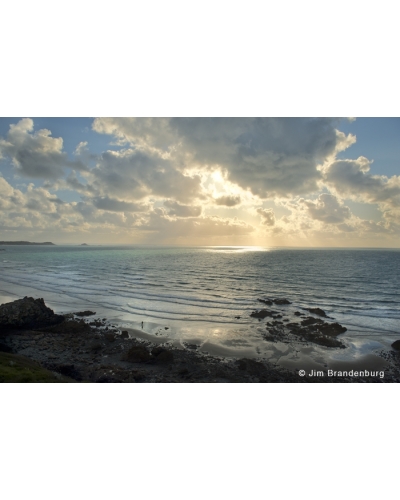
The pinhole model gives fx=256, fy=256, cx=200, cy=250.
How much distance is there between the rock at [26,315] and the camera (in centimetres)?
1648

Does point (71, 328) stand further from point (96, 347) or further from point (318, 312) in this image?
point (318, 312)

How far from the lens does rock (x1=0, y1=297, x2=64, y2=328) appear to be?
16.5 metres

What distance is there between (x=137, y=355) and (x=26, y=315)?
9.32 m

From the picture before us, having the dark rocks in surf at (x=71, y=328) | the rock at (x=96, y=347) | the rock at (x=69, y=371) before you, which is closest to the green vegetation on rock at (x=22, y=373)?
the rock at (x=69, y=371)

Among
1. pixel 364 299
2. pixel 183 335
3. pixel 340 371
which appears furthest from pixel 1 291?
pixel 364 299

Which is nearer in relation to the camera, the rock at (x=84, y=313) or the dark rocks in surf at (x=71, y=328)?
the dark rocks in surf at (x=71, y=328)

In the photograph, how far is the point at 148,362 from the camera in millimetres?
12422

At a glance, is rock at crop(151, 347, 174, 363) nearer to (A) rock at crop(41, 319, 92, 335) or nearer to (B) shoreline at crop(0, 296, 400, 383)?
(B) shoreline at crop(0, 296, 400, 383)

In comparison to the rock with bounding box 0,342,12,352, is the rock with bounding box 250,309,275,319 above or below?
above

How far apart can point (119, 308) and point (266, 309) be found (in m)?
13.1

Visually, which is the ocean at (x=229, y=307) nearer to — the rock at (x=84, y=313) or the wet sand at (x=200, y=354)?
the wet sand at (x=200, y=354)

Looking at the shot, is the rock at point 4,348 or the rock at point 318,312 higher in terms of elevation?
the rock at point 318,312

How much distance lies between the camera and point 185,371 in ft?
38.0

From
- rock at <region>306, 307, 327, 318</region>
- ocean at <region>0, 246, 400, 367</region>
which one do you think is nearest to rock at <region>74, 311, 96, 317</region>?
ocean at <region>0, 246, 400, 367</region>
